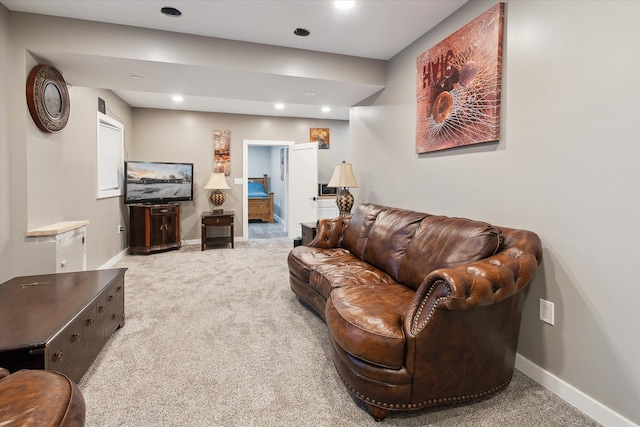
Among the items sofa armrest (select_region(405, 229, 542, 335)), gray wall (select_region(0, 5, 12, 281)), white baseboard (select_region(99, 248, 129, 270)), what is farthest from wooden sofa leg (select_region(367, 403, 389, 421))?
white baseboard (select_region(99, 248, 129, 270))

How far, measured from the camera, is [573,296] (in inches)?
67.9

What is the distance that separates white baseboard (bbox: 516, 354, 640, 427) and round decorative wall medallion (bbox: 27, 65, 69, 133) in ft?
13.3

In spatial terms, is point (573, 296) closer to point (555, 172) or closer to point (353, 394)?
point (555, 172)

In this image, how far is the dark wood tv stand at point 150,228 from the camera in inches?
200

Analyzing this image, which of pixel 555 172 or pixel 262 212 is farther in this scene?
pixel 262 212

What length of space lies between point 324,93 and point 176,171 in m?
3.12

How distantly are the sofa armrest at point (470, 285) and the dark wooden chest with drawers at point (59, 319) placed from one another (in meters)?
1.71

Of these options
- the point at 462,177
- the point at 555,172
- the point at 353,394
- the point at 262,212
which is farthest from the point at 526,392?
the point at 262,212

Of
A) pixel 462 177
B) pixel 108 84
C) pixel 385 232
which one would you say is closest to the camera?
pixel 462 177

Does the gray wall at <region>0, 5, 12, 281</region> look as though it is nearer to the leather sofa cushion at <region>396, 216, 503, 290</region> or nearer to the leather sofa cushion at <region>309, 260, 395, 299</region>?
the leather sofa cushion at <region>309, 260, 395, 299</region>

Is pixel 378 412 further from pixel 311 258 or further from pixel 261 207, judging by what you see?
pixel 261 207

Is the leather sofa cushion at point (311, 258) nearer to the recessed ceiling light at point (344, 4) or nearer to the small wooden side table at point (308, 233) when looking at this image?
the small wooden side table at point (308, 233)

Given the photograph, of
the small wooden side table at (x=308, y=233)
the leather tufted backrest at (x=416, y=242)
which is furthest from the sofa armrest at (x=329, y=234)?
the small wooden side table at (x=308, y=233)

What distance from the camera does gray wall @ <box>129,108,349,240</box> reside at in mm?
5730
